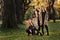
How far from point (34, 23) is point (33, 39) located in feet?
7.26

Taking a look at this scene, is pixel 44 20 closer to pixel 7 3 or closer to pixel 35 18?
pixel 35 18

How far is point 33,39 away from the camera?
14.7 metres

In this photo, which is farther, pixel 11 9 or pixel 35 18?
pixel 11 9

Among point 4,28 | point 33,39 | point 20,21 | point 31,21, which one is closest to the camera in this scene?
point 33,39

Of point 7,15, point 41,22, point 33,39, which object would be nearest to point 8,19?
point 7,15

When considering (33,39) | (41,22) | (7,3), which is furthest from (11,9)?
(33,39)

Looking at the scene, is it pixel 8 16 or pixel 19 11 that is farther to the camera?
pixel 19 11

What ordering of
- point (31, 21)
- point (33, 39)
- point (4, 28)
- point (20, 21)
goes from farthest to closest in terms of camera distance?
point (20, 21) < point (4, 28) < point (31, 21) < point (33, 39)

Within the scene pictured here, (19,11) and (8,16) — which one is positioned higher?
(8,16)

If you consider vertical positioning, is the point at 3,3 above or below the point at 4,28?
above

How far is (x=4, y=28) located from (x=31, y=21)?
8.71 metres

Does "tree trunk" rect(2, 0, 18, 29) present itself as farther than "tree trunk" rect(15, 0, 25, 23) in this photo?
No

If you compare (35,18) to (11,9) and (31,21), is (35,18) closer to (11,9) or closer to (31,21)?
(31,21)

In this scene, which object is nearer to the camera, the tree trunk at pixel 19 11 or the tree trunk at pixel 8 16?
the tree trunk at pixel 8 16
